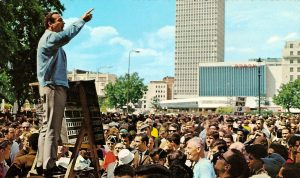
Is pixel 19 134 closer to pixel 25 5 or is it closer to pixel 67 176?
pixel 67 176

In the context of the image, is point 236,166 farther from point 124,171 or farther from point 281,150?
point 281,150

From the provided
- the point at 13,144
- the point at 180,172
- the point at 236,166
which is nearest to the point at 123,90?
the point at 13,144

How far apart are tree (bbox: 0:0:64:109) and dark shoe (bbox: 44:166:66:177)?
65.1ft

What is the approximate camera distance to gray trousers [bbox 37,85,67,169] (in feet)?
16.2

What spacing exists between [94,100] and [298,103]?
5397 inches

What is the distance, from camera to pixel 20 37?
97.6 feet

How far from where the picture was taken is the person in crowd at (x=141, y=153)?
26.8ft

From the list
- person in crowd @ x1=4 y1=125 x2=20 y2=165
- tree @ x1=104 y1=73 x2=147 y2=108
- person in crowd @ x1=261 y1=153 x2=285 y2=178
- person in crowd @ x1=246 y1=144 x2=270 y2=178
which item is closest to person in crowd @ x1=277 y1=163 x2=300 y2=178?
person in crowd @ x1=246 y1=144 x2=270 y2=178

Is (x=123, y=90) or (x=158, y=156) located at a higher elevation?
(x=123, y=90)

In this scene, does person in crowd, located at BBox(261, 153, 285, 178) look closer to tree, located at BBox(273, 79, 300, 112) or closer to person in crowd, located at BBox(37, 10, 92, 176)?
person in crowd, located at BBox(37, 10, 92, 176)

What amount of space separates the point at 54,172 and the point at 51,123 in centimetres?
52

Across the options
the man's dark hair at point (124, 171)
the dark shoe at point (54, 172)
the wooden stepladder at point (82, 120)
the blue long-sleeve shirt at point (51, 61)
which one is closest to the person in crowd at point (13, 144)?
the wooden stepladder at point (82, 120)

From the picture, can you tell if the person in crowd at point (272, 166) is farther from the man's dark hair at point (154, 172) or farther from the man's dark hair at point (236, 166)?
the man's dark hair at point (154, 172)

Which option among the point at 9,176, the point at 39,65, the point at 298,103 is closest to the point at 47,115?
the point at 39,65
